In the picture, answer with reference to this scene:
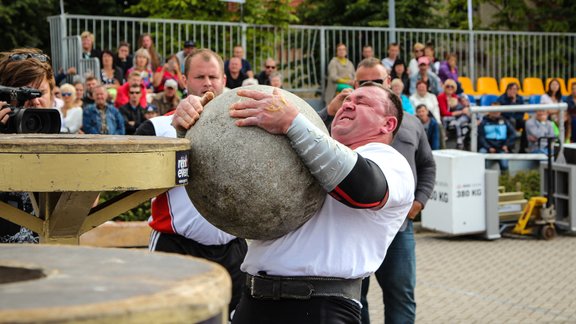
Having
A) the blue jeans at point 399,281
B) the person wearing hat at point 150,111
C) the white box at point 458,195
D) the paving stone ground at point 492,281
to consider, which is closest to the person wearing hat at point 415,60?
the paving stone ground at point 492,281

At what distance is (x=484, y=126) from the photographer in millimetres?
17031

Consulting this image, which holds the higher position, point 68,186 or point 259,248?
point 68,186

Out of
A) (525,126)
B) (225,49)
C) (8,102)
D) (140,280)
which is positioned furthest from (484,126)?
(140,280)

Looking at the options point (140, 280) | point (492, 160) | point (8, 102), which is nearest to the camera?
point (140, 280)

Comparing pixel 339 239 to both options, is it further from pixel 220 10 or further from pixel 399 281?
pixel 220 10

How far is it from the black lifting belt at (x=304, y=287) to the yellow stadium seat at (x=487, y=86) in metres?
18.9

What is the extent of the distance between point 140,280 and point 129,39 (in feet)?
54.1

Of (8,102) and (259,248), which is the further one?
(8,102)

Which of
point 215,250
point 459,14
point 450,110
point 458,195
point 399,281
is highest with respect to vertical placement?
point 459,14

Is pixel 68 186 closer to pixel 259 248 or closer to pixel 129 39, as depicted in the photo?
pixel 259 248

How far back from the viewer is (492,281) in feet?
33.3

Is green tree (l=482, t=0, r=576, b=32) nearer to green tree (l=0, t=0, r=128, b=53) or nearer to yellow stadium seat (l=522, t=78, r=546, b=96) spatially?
yellow stadium seat (l=522, t=78, r=546, b=96)

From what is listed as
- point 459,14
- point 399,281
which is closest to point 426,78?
point 399,281

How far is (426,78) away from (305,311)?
14.8m
